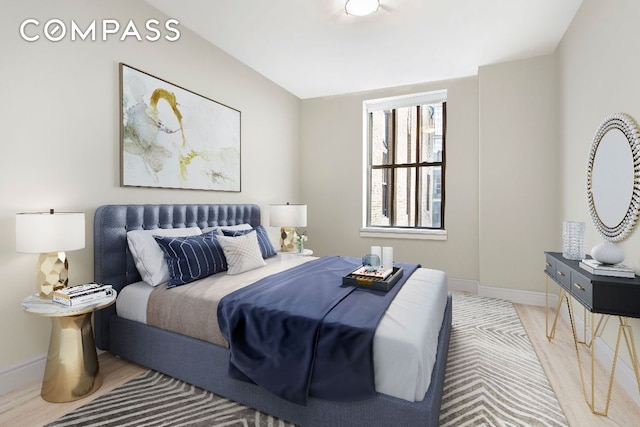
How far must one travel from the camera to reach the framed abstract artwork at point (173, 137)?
2.62 meters

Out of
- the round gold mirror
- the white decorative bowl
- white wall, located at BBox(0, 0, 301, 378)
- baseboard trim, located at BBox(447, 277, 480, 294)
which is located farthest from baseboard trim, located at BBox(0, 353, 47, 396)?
baseboard trim, located at BBox(447, 277, 480, 294)

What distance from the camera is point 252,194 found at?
13.6 ft

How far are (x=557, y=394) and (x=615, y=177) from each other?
1.53 meters

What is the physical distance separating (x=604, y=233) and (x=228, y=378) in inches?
110

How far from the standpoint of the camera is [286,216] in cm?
405

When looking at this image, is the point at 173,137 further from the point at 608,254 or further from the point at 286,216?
the point at 608,254

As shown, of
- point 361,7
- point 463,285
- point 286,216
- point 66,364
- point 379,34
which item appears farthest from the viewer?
point 463,285

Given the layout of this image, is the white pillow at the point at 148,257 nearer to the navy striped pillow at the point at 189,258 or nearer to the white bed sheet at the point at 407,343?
the navy striped pillow at the point at 189,258

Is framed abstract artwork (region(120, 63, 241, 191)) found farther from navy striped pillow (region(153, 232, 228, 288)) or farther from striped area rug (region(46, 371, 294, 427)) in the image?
striped area rug (region(46, 371, 294, 427))

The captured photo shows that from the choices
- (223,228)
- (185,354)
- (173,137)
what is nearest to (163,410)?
(185,354)

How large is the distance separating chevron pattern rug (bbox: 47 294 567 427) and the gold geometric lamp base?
2.45 ft

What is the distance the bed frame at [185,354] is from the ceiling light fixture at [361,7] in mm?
2342

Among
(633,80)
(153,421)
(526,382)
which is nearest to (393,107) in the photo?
(633,80)

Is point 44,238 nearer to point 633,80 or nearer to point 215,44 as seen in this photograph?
point 215,44
